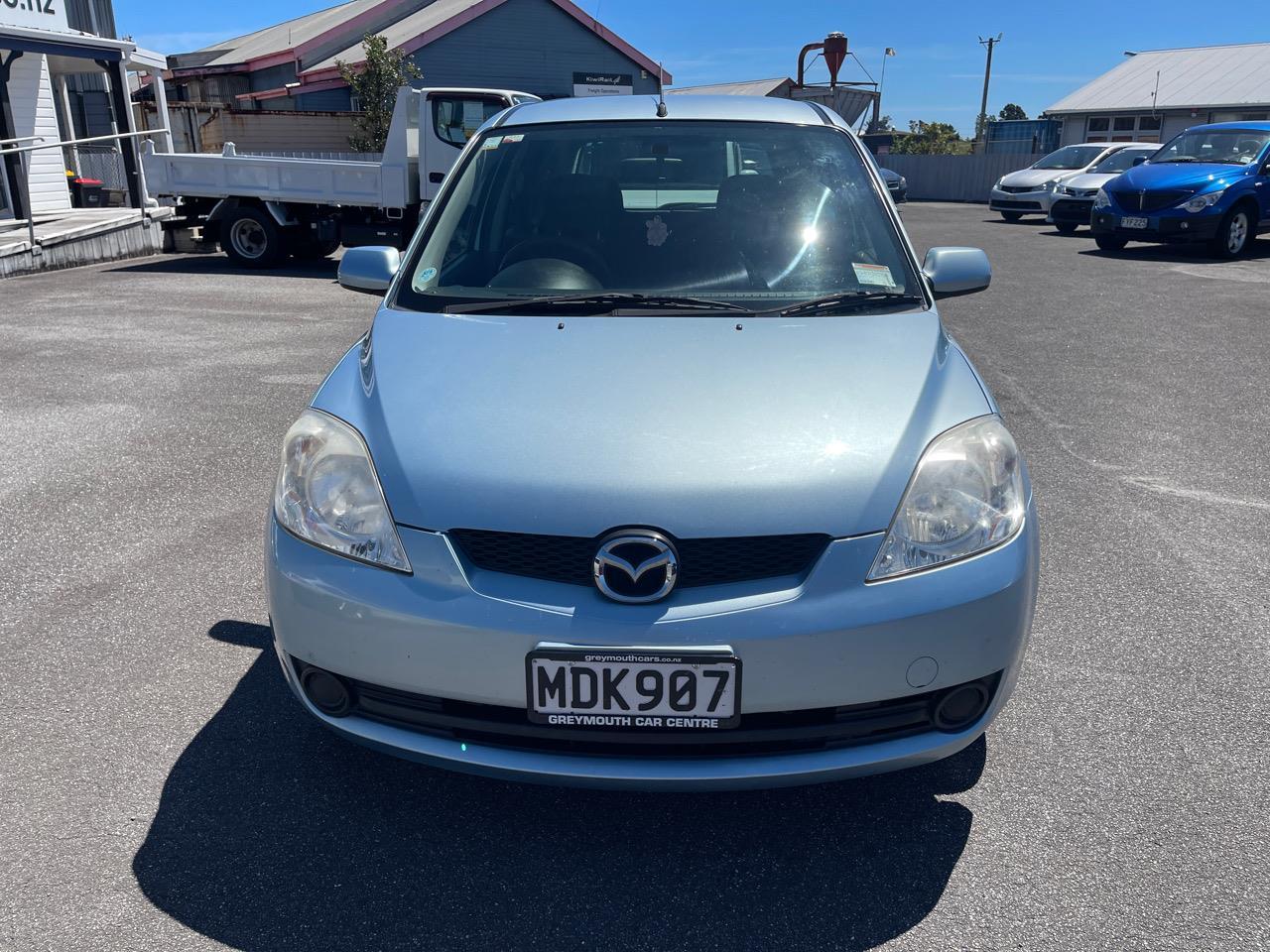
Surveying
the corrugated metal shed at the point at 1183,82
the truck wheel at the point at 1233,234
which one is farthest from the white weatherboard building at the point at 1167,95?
the truck wheel at the point at 1233,234

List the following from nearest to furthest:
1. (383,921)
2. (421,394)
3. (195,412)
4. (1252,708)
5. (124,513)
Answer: (383,921)
(421,394)
(1252,708)
(124,513)
(195,412)

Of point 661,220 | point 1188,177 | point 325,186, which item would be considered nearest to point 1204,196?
point 1188,177

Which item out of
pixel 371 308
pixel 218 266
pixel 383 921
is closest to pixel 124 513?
pixel 383 921

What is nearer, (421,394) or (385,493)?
(385,493)

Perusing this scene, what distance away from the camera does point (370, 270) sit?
11.6 ft

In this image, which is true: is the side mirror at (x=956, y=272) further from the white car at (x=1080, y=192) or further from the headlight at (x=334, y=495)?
the white car at (x=1080, y=192)

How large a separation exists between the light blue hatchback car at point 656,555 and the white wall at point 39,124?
1838 cm

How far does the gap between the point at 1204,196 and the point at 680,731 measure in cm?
1468

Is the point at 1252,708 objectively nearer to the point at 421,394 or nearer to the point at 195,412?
the point at 421,394

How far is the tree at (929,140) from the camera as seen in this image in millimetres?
77750

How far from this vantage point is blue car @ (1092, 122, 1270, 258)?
46.4 feet

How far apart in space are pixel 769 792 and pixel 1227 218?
570 inches

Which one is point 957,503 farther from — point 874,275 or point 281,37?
point 281,37

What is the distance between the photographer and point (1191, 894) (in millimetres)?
2256
